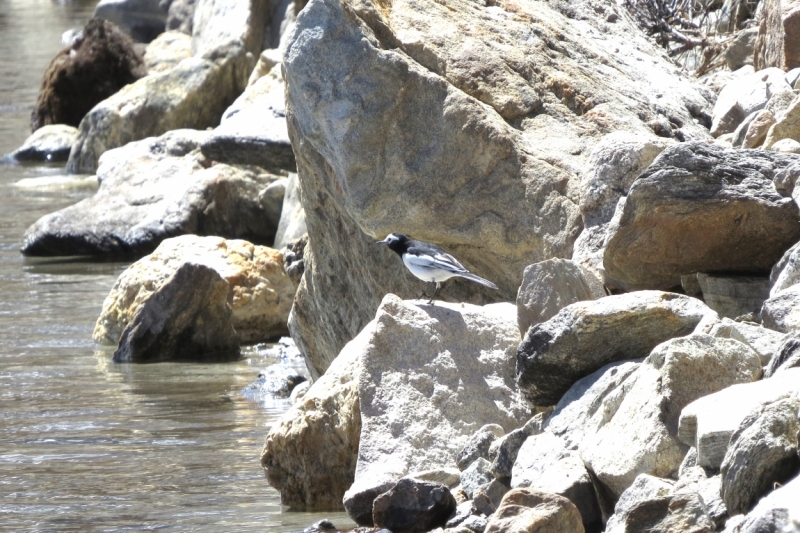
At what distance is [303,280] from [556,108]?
2005mm

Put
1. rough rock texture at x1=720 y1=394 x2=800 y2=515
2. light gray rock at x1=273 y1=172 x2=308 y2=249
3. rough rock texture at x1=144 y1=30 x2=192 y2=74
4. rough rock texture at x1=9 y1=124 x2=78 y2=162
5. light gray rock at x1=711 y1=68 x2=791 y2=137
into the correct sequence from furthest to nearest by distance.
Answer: rough rock texture at x1=144 y1=30 x2=192 y2=74, rough rock texture at x1=9 y1=124 x2=78 y2=162, light gray rock at x1=273 y1=172 x2=308 y2=249, light gray rock at x1=711 y1=68 x2=791 y2=137, rough rock texture at x1=720 y1=394 x2=800 y2=515

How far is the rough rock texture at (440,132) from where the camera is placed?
6812mm

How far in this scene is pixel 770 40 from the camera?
28.6 ft

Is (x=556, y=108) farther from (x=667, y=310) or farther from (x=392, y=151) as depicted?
(x=667, y=310)

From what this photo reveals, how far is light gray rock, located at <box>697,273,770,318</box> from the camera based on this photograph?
5754 millimetres

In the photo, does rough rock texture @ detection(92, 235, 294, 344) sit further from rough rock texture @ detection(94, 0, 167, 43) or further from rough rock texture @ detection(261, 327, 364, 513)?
rough rock texture @ detection(94, 0, 167, 43)

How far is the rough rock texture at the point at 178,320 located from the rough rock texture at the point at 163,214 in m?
3.72

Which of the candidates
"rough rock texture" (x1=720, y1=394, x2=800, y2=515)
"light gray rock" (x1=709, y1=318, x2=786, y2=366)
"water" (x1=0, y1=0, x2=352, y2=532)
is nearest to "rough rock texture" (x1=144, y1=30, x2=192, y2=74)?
"water" (x1=0, y1=0, x2=352, y2=532)

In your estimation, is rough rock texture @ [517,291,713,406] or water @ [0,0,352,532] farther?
water @ [0,0,352,532]

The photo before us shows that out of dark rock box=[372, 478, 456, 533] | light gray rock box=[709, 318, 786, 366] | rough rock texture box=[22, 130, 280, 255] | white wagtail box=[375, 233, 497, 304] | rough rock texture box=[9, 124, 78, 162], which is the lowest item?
rough rock texture box=[9, 124, 78, 162]

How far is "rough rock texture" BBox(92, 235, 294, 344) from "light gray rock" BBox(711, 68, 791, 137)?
411 centimetres

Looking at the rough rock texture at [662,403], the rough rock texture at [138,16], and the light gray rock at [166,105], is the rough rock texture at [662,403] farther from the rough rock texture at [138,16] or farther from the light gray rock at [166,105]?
the rough rock texture at [138,16]

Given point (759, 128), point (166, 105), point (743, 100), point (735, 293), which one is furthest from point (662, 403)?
point (166, 105)

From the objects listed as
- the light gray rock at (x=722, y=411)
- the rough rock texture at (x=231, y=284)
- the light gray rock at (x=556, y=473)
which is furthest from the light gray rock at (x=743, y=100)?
the rough rock texture at (x=231, y=284)
